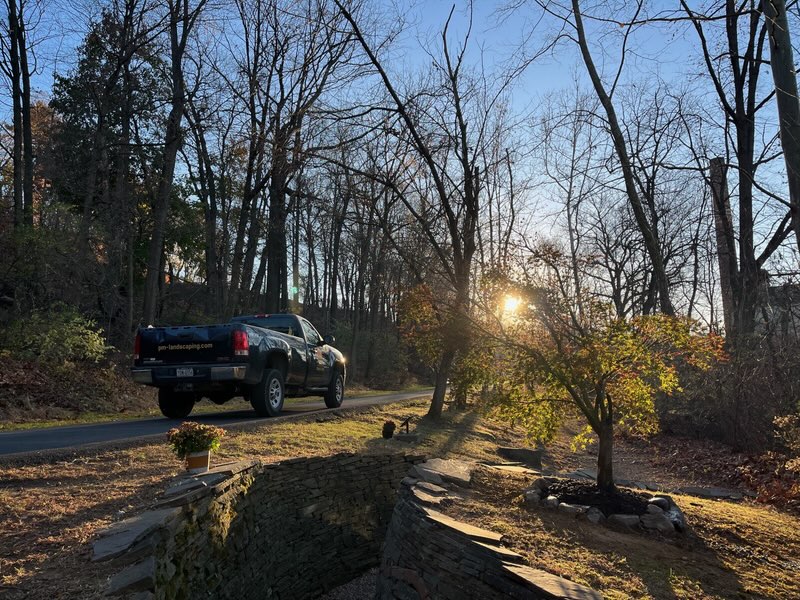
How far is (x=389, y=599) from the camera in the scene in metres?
5.38

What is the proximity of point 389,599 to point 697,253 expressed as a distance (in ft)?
80.2

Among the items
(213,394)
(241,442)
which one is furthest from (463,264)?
(241,442)

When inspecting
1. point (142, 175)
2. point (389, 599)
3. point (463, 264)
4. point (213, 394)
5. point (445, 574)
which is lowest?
point (389, 599)

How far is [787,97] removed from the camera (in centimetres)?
479

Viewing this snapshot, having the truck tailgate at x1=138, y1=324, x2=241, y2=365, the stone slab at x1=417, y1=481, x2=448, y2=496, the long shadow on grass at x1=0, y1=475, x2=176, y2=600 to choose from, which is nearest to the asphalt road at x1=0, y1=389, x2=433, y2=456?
the truck tailgate at x1=138, y1=324, x2=241, y2=365

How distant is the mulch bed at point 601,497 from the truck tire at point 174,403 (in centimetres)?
731

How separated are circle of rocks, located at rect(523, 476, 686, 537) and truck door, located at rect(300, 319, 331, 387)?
703cm

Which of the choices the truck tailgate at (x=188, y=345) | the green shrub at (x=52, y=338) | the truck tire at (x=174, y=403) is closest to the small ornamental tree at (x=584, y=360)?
Answer: the truck tailgate at (x=188, y=345)

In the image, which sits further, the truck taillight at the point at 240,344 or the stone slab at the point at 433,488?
the truck taillight at the point at 240,344

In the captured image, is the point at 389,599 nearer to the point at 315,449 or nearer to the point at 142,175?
the point at 315,449

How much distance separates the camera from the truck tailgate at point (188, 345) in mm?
9742

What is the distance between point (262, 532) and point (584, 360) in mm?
3884

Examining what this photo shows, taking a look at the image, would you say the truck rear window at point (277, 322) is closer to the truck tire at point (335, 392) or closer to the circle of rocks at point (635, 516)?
the truck tire at point (335, 392)

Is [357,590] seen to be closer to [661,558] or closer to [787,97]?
[661,558]
